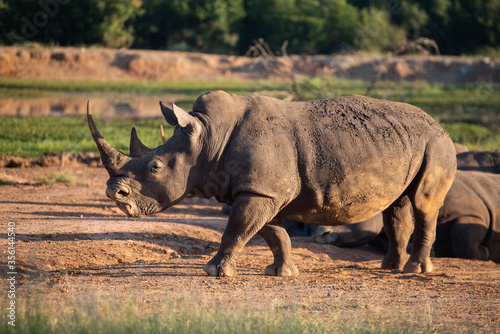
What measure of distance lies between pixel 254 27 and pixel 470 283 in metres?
34.5

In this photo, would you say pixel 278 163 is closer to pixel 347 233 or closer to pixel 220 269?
pixel 220 269

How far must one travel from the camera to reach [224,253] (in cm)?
625

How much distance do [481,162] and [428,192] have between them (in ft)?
14.0

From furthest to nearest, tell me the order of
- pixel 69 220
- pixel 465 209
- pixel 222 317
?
pixel 465 209 < pixel 69 220 < pixel 222 317

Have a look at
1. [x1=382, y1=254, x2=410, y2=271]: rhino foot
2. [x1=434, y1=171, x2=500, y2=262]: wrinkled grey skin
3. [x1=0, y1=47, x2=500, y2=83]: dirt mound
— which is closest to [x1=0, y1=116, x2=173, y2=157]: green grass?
[x1=434, y1=171, x2=500, y2=262]: wrinkled grey skin

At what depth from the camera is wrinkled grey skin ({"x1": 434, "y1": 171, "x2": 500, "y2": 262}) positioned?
8469mm

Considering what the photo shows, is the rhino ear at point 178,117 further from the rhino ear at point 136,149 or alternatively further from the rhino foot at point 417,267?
the rhino foot at point 417,267

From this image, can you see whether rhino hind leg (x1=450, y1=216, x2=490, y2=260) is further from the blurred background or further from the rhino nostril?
the blurred background

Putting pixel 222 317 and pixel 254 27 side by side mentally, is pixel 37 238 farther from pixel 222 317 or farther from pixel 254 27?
pixel 254 27

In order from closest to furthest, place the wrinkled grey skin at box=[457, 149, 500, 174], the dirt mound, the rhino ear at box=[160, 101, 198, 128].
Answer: the rhino ear at box=[160, 101, 198, 128]
the wrinkled grey skin at box=[457, 149, 500, 174]
the dirt mound

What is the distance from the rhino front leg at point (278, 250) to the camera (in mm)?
6598

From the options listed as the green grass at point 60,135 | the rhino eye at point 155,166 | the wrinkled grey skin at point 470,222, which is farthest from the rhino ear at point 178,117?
the green grass at point 60,135

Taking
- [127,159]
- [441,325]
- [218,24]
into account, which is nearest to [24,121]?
[127,159]

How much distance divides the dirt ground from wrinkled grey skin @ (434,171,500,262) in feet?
1.53
